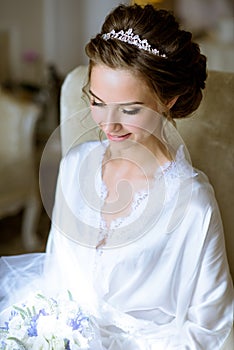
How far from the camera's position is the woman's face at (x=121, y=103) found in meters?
0.97

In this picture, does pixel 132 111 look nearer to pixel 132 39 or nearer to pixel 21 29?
pixel 132 39

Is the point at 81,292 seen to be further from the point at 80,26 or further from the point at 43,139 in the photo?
the point at 80,26

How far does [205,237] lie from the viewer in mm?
1054

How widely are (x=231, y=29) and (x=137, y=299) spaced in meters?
3.46

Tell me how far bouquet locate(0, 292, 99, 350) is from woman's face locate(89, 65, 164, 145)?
30 cm

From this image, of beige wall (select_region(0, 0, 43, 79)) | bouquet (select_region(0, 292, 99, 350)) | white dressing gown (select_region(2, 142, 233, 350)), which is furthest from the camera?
beige wall (select_region(0, 0, 43, 79))

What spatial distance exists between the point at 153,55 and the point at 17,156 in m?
1.79

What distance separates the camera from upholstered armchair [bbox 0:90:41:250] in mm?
2629

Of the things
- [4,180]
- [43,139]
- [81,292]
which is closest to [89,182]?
[81,292]

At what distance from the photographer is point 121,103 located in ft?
3.20

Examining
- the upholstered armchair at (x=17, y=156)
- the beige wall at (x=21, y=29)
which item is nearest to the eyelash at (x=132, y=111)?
the upholstered armchair at (x=17, y=156)

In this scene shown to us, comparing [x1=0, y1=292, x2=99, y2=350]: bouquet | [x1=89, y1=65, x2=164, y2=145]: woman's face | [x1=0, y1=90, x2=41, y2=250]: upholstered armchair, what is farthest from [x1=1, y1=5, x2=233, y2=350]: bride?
[x1=0, y1=90, x2=41, y2=250]: upholstered armchair

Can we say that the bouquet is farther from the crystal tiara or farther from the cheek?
the crystal tiara

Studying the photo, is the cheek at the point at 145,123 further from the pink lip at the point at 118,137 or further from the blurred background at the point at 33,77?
the blurred background at the point at 33,77
